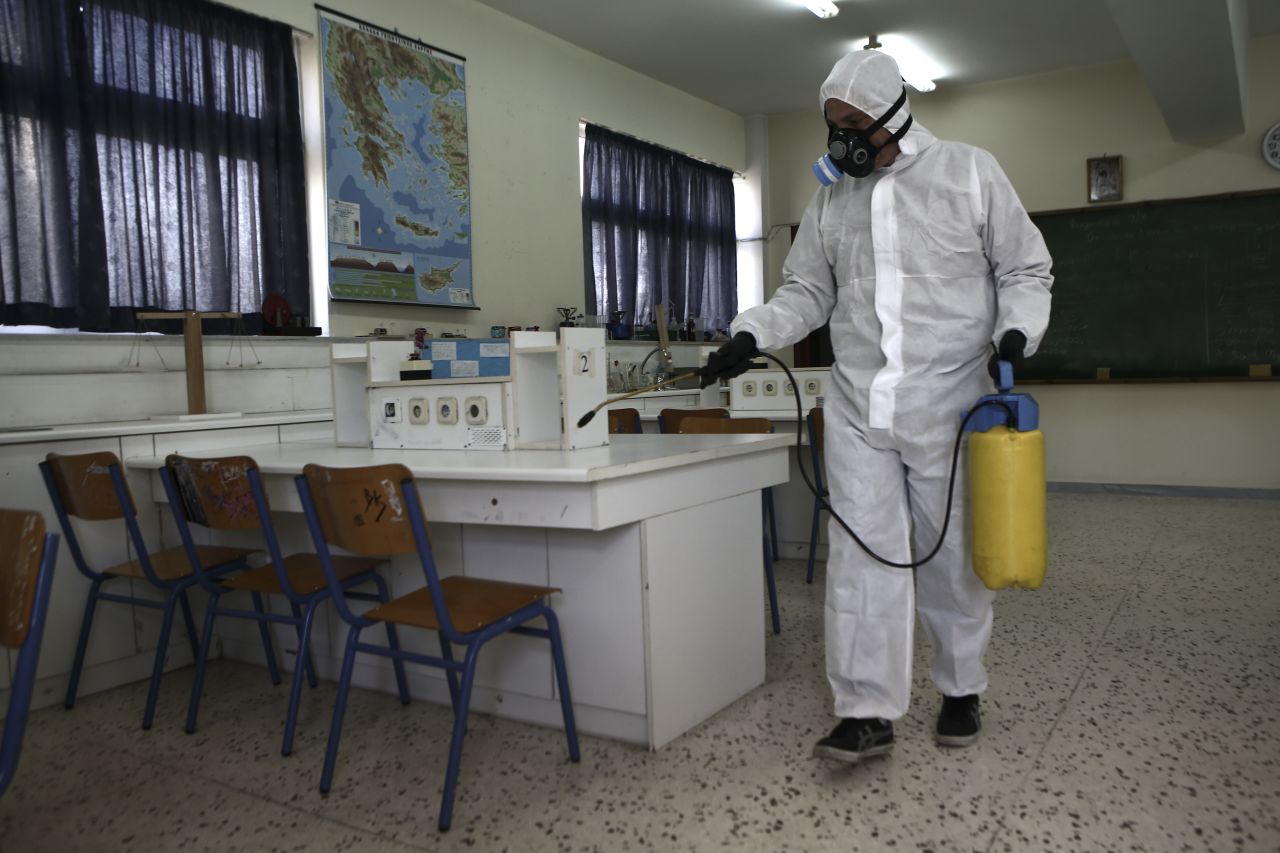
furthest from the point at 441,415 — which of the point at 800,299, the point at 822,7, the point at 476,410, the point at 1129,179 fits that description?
the point at 1129,179

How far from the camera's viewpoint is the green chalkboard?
5.71m

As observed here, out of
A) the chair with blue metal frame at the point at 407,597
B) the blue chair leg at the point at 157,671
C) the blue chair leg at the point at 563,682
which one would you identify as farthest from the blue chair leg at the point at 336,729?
the blue chair leg at the point at 157,671

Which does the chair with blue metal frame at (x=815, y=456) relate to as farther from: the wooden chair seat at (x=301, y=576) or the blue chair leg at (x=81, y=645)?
the blue chair leg at (x=81, y=645)

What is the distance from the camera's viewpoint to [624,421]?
370 centimetres

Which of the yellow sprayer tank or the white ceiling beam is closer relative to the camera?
the yellow sprayer tank

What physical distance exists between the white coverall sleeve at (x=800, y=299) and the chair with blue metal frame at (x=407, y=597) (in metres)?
0.76

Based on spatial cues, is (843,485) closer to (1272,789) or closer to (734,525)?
(734,525)

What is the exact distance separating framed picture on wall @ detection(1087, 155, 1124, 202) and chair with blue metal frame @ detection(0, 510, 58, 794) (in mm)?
6547

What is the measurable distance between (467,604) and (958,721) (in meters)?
1.13

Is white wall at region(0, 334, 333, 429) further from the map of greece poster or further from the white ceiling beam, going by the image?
the white ceiling beam

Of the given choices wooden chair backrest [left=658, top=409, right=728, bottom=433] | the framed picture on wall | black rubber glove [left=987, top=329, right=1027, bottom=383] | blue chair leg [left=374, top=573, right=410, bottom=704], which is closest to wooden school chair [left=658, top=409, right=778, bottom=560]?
wooden chair backrest [left=658, top=409, right=728, bottom=433]

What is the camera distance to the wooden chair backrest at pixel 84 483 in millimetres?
2361

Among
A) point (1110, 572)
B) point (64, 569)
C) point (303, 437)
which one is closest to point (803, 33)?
point (1110, 572)

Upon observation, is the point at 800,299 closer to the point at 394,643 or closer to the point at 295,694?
the point at 394,643
